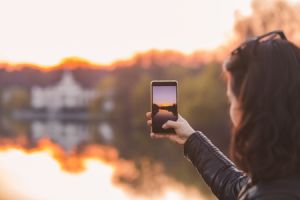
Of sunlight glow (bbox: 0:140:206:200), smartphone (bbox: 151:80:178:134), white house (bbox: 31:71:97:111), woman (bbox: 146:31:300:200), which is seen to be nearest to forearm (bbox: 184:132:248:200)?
smartphone (bbox: 151:80:178:134)

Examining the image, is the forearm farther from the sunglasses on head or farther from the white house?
the white house

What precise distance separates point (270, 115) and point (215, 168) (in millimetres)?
428

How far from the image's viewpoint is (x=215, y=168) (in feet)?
4.17

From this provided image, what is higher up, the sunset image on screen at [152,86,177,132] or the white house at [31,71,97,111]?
the sunset image on screen at [152,86,177,132]

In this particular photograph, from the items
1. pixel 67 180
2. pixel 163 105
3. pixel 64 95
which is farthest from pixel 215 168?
pixel 64 95

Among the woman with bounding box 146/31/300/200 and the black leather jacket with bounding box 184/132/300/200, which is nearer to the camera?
the woman with bounding box 146/31/300/200

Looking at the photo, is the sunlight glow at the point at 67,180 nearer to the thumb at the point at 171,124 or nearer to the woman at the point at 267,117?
the thumb at the point at 171,124

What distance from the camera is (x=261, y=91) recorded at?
0.86 metres

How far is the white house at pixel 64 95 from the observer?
64438 mm

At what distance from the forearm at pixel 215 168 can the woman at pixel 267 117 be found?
0.34 meters

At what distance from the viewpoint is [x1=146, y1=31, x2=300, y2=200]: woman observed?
857 mm

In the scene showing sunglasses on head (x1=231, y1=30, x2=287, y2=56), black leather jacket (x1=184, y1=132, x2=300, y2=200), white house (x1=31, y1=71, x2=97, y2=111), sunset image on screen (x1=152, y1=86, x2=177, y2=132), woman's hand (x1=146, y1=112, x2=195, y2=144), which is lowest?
white house (x1=31, y1=71, x2=97, y2=111)

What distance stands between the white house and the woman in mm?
63418

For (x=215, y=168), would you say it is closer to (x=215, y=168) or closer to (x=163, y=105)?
(x=215, y=168)
